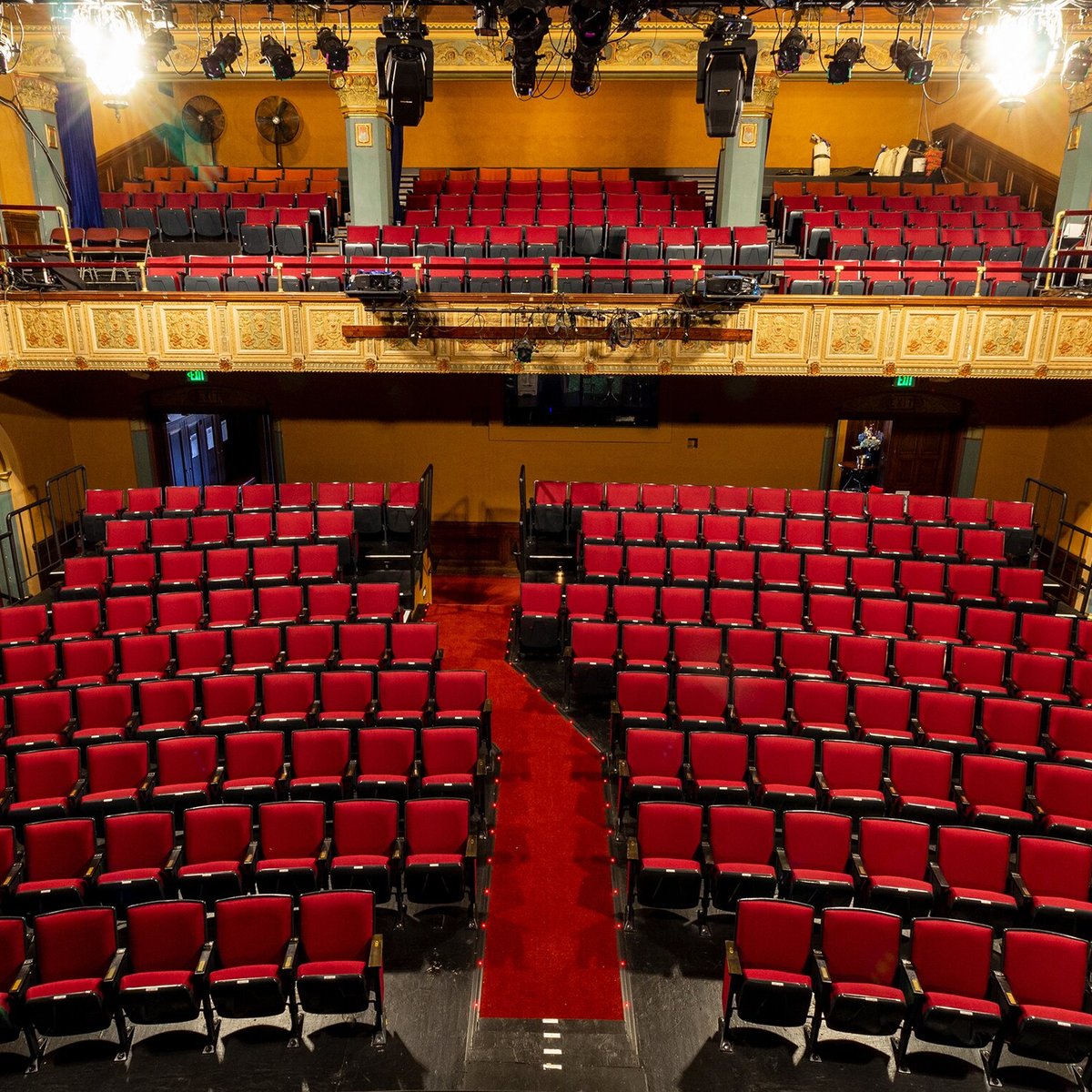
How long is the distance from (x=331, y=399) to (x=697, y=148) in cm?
689

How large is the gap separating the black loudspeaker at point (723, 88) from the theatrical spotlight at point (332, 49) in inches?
147

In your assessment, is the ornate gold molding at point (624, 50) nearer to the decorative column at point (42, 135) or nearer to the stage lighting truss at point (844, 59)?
the decorative column at point (42, 135)

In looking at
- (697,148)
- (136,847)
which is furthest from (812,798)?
(697,148)

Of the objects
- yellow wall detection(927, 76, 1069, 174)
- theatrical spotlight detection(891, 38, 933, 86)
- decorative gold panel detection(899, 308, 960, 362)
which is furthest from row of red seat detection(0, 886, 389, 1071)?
yellow wall detection(927, 76, 1069, 174)

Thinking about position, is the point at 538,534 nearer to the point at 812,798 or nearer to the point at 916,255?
the point at 812,798

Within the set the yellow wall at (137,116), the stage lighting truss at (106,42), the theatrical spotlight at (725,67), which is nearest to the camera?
the theatrical spotlight at (725,67)

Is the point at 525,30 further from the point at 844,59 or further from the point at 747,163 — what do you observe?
the point at 747,163

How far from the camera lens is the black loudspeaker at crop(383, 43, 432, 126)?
6.75 metres

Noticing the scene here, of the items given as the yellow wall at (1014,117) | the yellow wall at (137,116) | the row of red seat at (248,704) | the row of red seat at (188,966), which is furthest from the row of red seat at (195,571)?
the yellow wall at (1014,117)

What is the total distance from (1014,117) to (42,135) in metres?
12.4

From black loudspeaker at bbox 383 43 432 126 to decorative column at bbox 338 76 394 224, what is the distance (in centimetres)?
281

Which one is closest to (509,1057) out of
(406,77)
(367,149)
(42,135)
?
(406,77)

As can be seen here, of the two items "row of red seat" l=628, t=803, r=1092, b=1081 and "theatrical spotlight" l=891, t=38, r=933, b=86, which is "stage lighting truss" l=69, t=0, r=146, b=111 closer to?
"theatrical spotlight" l=891, t=38, r=933, b=86

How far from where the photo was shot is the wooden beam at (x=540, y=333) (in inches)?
324
